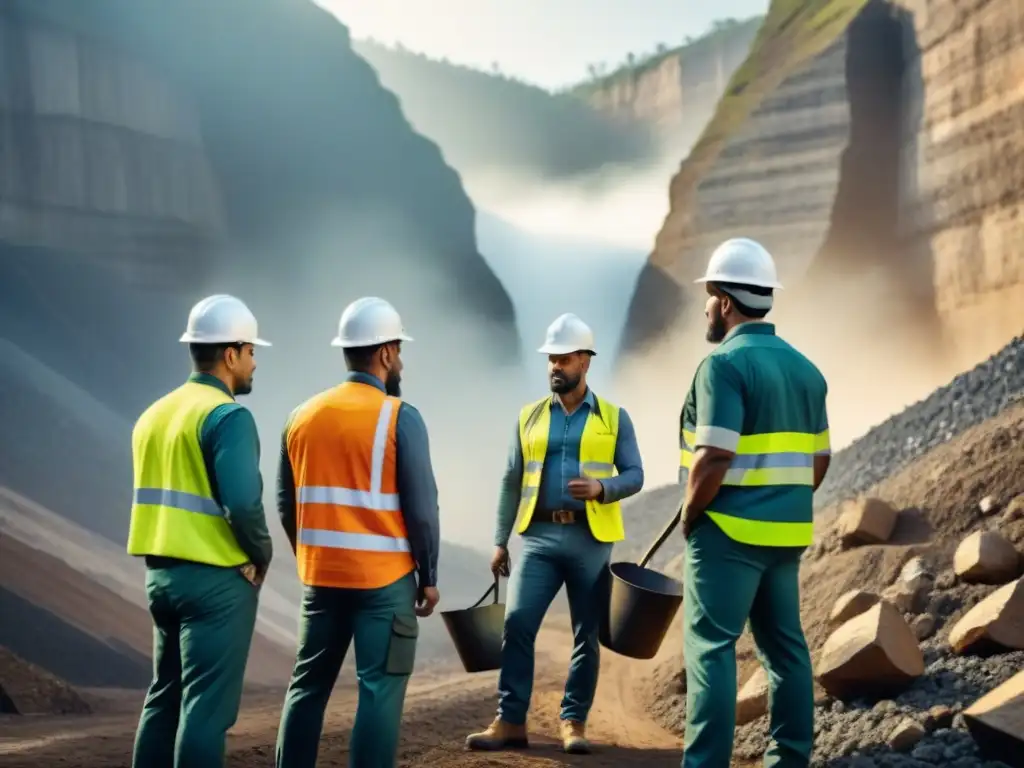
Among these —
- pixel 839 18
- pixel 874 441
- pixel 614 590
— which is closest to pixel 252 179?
pixel 839 18

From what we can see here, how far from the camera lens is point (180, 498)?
4.00 m

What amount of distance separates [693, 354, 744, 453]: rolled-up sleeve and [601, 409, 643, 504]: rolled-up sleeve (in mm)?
1425

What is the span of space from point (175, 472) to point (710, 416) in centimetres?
183

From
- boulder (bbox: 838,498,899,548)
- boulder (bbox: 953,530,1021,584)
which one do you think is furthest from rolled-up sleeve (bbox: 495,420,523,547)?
boulder (bbox: 838,498,899,548)

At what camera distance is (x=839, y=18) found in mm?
27797

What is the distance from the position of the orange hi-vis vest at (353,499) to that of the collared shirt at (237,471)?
0.18m

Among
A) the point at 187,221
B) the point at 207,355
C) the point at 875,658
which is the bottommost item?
the point at 875,658

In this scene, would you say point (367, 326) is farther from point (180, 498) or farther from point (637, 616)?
point (637, 616)

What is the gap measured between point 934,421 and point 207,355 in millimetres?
9738

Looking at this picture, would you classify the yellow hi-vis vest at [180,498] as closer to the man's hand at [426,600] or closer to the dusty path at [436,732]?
the man's hand at [426,600]

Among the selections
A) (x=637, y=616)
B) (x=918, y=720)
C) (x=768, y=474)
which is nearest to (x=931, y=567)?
(x=918, y=720)

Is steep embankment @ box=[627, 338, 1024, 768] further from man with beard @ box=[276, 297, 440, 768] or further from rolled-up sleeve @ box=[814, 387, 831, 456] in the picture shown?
man with beard @ box=[276, 297, 440, 768]

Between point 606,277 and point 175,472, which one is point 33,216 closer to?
point 606,277

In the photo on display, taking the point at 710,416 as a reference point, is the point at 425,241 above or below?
above
